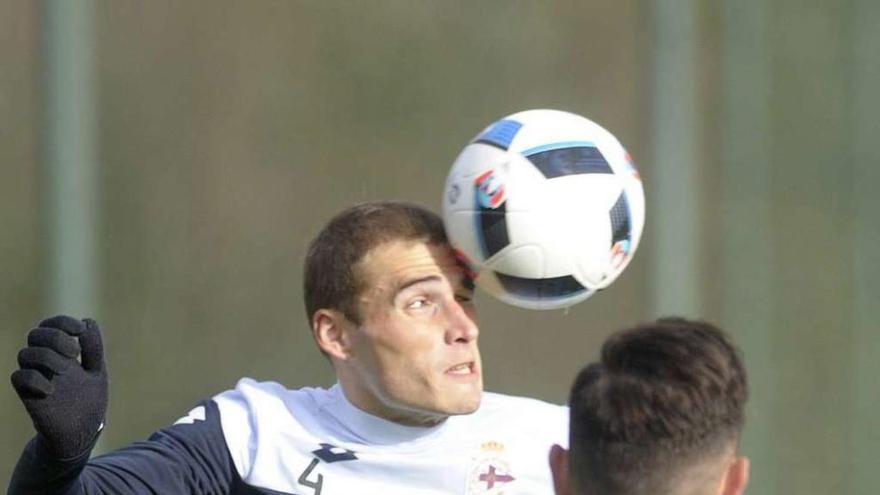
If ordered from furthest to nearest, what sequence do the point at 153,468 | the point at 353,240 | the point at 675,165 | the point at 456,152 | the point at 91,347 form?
the point at 456,152, the point at 675,165, the point at 353,240, the point at 153,468, the point at 91,347

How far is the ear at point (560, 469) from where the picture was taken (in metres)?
2.54

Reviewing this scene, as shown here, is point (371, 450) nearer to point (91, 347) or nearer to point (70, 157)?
point (91, 347)

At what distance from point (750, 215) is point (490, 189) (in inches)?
120

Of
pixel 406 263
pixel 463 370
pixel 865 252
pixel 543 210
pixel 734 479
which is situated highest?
pixel 543 210

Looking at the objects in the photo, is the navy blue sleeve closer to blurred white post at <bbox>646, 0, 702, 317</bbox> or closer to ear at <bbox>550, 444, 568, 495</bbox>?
ear at <bbox>550, 444, 568, 495</bbox>

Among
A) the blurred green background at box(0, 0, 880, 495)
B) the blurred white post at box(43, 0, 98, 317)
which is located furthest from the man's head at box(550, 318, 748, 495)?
the blurred green background at box(0, 0, 880, 495)

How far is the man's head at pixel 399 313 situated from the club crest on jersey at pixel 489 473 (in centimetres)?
14

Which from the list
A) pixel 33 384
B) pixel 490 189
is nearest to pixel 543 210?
pixel 490 189

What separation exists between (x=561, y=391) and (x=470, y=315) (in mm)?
2627

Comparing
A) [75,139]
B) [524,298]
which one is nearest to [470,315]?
[524,298]

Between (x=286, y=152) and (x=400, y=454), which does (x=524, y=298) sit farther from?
(x=286, y=152)

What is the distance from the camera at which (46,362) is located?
3.12m

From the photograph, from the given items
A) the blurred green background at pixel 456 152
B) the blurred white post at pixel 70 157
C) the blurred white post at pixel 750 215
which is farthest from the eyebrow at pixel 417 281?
the blurred white post at pixel 750 215

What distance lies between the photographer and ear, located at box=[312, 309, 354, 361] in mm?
3754
